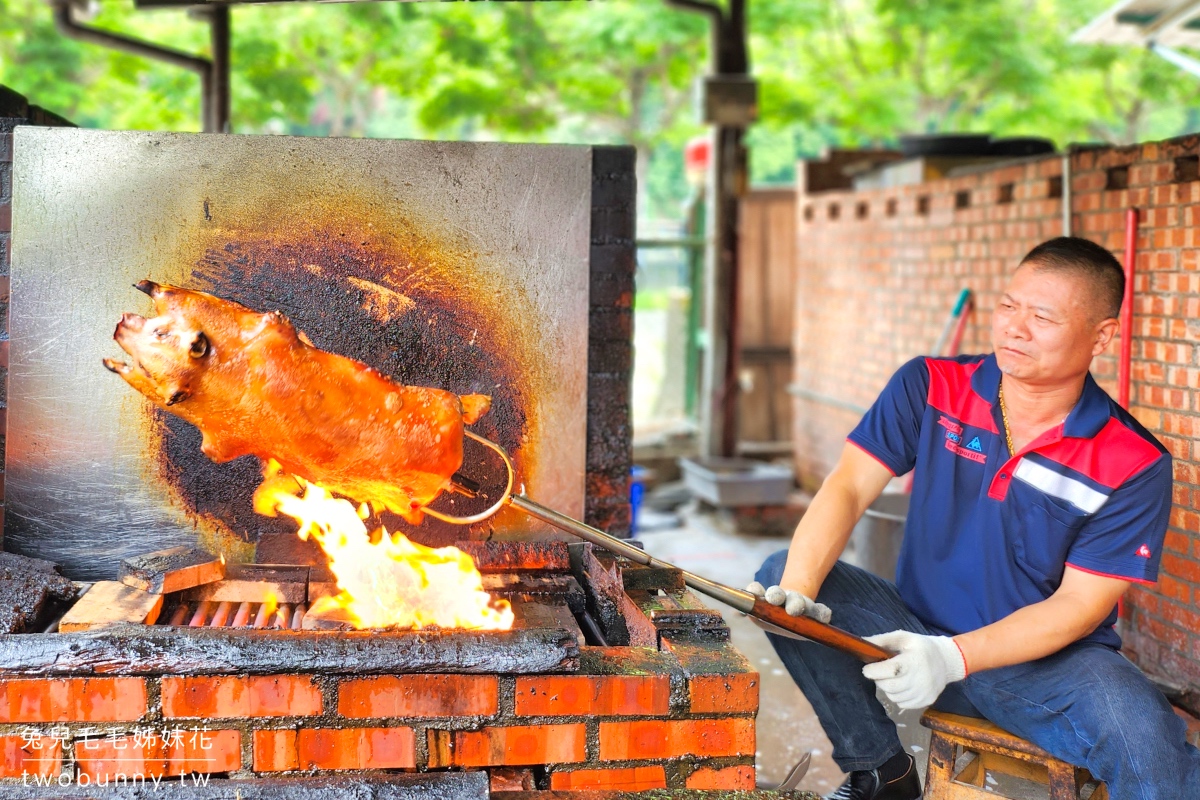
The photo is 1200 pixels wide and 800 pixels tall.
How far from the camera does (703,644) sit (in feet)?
10.4

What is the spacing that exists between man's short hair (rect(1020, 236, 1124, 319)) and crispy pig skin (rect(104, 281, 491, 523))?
6.16 ft

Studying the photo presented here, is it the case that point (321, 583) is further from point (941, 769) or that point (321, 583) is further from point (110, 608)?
point (941, 769)

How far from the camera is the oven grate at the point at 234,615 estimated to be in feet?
10.6

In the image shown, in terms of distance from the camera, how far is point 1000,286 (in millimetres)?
6531

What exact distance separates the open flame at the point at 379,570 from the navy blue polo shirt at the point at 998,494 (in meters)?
1.38

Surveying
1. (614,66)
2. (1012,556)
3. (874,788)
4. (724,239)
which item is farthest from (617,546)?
(614,66)

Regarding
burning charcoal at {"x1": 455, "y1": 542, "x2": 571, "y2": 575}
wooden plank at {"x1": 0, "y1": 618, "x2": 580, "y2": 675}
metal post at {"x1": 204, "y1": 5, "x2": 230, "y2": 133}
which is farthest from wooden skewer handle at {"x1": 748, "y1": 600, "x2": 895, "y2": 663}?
metal post at {"x1": 204, "y1": 5, "x2": 230, "y2": 133}

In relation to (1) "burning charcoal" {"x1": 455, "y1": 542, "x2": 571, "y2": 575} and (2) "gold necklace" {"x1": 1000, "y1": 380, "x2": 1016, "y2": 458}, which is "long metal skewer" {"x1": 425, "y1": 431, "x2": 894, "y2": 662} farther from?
(2) "gold necklace" {"x1": 1000, "y1": 380, "x2": 1016, "y2": 458}

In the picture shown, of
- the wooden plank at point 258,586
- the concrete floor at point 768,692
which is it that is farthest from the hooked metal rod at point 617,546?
the concrete floor at point 768,692

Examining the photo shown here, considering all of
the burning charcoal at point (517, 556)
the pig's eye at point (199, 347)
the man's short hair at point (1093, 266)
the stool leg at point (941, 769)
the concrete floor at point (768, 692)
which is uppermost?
the man's short hair at point (1093, 266)

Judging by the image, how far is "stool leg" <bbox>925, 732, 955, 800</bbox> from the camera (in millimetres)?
3246

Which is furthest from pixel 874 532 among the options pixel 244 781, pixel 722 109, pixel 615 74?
pixel 615 74

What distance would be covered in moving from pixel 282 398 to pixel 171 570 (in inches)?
26.0

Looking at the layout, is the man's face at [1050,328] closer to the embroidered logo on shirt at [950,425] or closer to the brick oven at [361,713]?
the embroidered logo on shirt at [950,425]
